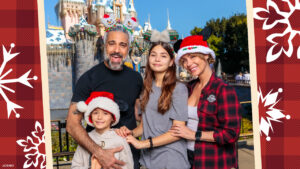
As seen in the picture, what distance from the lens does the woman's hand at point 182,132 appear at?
78.8 inches

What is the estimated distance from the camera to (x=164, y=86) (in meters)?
2.12

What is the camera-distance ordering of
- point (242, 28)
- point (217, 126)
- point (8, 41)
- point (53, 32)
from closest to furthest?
point (217, 126) < point (8, 41) < point (53, 32) < point (242, 28)

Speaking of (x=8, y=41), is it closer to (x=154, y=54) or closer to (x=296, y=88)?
(x=154, y=54)

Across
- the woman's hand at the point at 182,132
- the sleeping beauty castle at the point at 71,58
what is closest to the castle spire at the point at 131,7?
the sleeping beauty castle at the point at 71,58

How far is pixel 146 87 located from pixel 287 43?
56.7 inches

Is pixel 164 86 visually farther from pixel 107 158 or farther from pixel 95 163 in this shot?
pixel 95 163

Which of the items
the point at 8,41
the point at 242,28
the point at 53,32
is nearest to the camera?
the point at 8,41

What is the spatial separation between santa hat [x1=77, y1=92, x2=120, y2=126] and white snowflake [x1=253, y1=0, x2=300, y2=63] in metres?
1.60

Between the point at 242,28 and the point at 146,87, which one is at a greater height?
the point at 242,28

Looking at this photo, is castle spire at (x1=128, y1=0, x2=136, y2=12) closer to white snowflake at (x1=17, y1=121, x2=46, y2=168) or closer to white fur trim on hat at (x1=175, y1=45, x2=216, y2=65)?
white fur trim on hat at (x1=175, y1=45, x2=216, y2=65)

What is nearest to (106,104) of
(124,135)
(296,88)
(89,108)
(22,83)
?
(89,108)

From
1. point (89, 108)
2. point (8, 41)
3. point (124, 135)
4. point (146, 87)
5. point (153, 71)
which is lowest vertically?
point (124, 135)

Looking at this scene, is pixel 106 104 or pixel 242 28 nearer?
pixel 106 104

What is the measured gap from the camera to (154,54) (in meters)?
2.17
